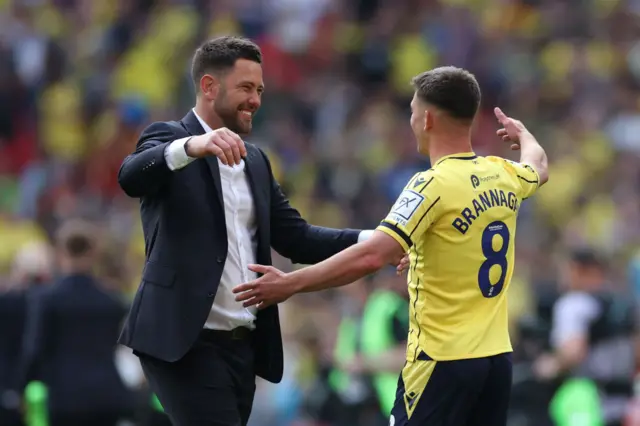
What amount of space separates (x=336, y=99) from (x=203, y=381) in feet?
41.7

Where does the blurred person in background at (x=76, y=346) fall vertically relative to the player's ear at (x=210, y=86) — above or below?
below

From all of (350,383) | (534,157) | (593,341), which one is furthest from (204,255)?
(350,383)

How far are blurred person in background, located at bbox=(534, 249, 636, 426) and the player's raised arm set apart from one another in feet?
13.0

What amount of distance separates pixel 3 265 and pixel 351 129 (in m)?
5.88

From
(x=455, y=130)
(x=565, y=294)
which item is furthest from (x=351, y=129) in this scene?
(x=455, y=130)

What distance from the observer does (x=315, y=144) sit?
18.2 metres

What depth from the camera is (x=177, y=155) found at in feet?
19.9

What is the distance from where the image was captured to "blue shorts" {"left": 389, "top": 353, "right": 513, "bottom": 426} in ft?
20.2

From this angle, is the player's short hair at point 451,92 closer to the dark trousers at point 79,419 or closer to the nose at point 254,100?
the nose at point 254,100

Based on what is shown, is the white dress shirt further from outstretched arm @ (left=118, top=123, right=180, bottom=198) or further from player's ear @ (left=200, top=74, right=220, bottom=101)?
outstretched arm @ (left=118, top=123, right=180, bottom=198)

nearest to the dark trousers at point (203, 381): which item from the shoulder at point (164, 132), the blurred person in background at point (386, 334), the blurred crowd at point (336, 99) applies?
the shoulder at point (164, 132)

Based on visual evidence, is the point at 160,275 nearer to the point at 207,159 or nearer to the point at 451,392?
the point at 207,159

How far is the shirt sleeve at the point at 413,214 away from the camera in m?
6.00

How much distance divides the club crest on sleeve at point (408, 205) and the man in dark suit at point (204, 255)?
0.90 m
